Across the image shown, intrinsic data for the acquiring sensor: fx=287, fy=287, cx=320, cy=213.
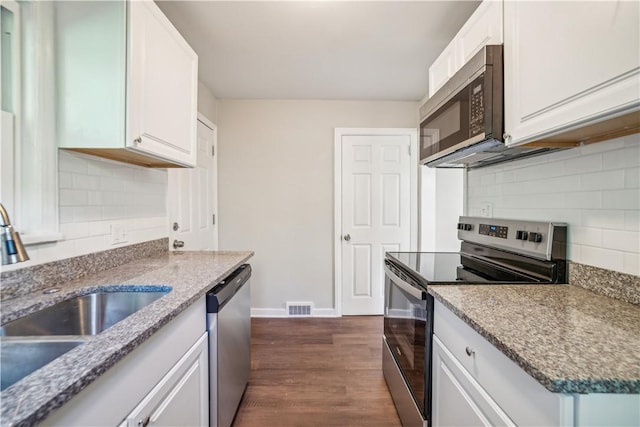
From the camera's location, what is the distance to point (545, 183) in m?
1.37

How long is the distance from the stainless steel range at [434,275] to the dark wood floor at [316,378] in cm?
21

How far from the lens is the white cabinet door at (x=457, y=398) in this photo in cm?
80

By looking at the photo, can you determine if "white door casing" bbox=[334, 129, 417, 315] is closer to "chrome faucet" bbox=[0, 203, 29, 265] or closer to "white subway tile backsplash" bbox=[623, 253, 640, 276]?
"white subway tile backsplash" bbox=[623, 253, 640, 276]

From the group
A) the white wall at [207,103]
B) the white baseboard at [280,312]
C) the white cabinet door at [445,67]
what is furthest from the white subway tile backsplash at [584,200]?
the white wall at [207,103]

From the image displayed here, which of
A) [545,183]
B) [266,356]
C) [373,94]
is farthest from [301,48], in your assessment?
[266,356]

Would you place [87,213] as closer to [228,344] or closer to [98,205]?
[98,205]

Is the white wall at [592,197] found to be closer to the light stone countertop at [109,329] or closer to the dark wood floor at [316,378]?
the dark wood floor at [316,378]

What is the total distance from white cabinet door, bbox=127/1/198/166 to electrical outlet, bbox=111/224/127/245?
48 cm

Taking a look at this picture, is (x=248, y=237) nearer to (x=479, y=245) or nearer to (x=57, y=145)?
(x=57, y=145)

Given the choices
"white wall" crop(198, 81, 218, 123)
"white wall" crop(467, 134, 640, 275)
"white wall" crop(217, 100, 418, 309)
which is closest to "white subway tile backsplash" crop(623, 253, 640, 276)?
"white wall" crop(467, 134, 640, 275)

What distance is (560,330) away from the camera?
76 cm

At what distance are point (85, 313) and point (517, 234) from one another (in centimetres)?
194

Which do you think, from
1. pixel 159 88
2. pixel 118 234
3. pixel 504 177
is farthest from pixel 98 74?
pixel 504 177

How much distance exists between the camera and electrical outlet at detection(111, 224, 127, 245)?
154 centimetres
